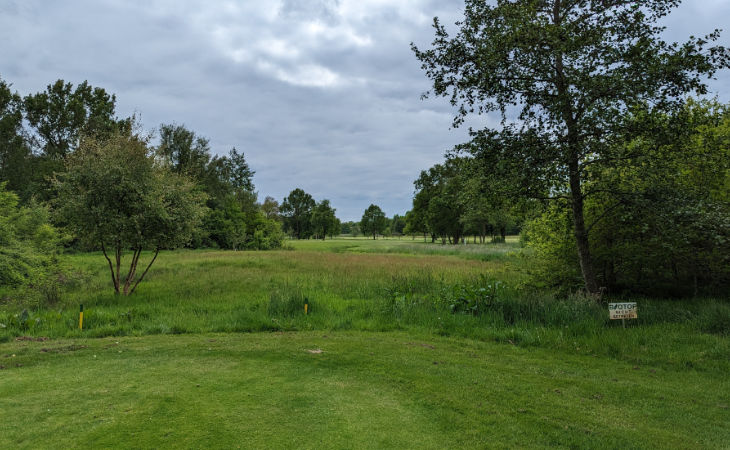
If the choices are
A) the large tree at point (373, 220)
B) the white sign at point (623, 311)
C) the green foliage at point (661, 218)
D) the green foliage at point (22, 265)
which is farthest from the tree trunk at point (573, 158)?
the large tree at point (373, 220)

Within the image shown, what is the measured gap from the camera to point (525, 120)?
1020 cm

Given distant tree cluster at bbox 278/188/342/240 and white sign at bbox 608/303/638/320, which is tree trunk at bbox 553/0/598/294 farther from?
distant tree cluster at bbox 278/188/342/240

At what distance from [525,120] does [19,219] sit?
893 inches

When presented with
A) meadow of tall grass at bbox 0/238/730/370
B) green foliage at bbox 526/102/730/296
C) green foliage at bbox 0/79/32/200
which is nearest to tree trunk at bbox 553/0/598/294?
green foliage at bbox 526/102/730/296

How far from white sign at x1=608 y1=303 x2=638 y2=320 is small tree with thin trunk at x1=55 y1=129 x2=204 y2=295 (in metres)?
13.5

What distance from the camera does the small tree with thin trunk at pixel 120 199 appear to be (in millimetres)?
12477

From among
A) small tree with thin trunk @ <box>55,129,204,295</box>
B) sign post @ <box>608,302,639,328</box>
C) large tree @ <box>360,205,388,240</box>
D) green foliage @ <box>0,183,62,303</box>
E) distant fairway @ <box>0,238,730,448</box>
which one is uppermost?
large tree @ <box>360,205,388,240</box>

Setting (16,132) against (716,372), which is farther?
(16,132)

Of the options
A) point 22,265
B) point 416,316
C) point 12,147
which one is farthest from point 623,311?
point 12,147

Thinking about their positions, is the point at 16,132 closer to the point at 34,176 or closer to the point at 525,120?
the point at 34,176

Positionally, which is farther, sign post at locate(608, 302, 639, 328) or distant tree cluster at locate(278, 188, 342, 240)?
distant tree cluster at locate(278, 188, 342, 240)

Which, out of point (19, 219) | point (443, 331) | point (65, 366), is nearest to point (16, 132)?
point (19, 219)

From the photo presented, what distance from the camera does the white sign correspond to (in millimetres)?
8383

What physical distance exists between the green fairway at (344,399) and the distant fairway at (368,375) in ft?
0.09
